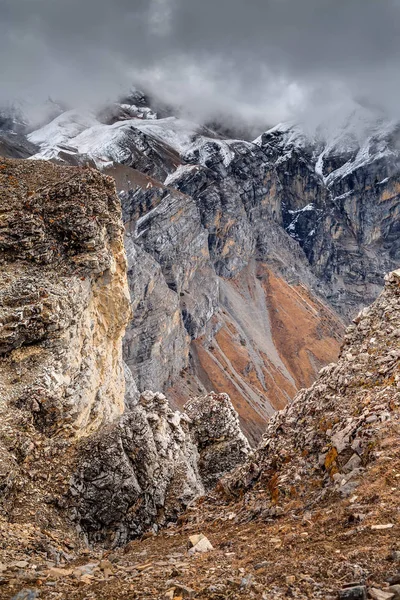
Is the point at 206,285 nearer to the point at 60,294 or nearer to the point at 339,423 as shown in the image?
the point at 60,294

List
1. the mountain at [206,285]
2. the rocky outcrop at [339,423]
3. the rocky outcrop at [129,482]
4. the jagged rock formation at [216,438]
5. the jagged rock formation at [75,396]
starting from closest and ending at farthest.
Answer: the rocky outcrop at [339,423], the jagged rock formation at [75,396], the rocky outcrop at [129,482], the jagged rock formation at [216,438], the mountain at [206,285]

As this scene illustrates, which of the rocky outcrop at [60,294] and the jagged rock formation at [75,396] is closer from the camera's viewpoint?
the jagged rock formation at [75,396]

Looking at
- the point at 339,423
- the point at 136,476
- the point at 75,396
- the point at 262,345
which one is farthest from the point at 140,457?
the point at 262,345

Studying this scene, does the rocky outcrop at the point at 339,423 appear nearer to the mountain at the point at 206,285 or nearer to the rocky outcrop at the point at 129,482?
the rocky outcrop at the point at 129,482

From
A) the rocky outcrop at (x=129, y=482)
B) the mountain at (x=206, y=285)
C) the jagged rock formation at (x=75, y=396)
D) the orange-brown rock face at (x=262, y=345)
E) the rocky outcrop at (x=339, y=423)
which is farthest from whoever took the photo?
the orange-brown rock face at (x=262, y=345)

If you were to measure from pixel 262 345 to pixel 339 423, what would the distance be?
456 feet

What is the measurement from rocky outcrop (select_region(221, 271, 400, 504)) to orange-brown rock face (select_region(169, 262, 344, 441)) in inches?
3786

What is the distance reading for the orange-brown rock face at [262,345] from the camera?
123m

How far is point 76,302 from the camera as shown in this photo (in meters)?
19.2

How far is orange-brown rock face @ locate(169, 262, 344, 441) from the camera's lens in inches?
4833

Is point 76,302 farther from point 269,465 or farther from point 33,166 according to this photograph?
point 269,465

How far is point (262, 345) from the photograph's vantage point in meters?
149

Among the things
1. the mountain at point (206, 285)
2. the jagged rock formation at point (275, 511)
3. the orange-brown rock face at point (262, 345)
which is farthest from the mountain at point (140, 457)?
the orange-brown rock face at point (262, 345)

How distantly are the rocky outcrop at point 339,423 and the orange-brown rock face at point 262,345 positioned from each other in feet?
315
